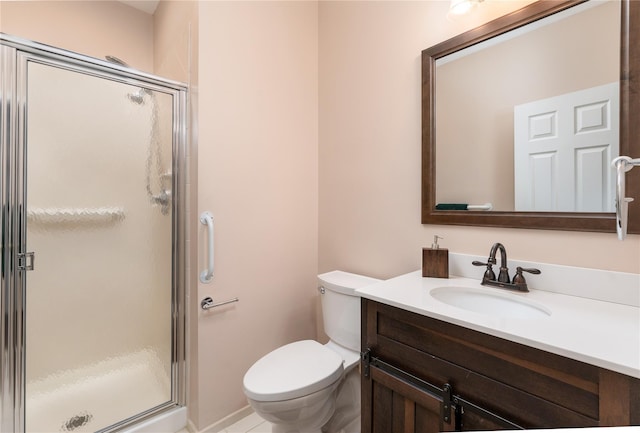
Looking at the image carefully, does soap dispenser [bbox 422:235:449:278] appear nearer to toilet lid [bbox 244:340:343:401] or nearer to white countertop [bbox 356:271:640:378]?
white countertop [bbox 356:271:640:378]

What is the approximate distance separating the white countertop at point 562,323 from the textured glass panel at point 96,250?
123cm

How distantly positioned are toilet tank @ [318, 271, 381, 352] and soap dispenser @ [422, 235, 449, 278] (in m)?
0.36

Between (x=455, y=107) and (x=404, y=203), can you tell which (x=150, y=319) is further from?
(x=455, y=107)

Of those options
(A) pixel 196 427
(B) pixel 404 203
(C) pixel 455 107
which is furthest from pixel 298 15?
(A) pixel 196 427

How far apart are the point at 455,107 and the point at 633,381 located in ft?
3.66

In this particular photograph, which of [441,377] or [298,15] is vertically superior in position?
[298,15]

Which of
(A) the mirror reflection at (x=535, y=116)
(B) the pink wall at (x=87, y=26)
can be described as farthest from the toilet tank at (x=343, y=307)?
(B) the pink wall at (x=87, y=26)

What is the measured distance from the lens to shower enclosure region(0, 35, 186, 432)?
3.92ft

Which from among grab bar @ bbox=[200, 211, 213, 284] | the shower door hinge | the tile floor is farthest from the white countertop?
the shower door hinge

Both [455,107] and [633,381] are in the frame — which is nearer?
[633,381]

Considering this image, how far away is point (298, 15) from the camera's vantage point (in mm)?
1830

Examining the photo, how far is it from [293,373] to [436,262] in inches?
31.0

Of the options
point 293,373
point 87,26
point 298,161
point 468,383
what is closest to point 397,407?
point 468,383

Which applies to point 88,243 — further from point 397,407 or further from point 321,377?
point 397,407
